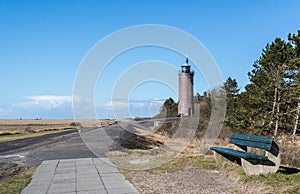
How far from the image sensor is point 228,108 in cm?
2414

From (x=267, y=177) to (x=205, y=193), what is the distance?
1330 millimetres

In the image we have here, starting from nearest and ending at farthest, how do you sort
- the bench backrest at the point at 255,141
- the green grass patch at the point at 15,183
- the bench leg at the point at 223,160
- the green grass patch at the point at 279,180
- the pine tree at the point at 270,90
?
the green grass patch at the point at 279,180 < the green grass patch at the point at 15,183 < the bench backrest at the point at 255,141 < the bench leg at the point at 223,160 < the pine tree at the point at 270,90

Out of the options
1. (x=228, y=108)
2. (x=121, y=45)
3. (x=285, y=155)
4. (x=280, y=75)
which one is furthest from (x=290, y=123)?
(x=121, y=45)

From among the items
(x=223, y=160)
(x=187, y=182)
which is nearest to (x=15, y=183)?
(x=187, y=182)

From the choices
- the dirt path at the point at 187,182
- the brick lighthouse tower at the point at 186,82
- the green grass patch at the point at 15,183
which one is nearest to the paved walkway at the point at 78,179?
the green grass patch at the point at 15,183

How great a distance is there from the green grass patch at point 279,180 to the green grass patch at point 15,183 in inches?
158

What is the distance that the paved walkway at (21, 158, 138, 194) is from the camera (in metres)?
5.28

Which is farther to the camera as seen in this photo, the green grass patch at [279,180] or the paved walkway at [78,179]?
the paved walkway at [78,179]

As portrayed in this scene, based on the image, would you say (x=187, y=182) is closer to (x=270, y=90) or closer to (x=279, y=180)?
(x=279, y=180)

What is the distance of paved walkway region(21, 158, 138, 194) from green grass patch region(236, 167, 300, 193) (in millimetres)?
2177

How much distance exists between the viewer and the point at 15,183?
19.0 feet

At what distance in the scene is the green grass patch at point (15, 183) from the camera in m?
5.25

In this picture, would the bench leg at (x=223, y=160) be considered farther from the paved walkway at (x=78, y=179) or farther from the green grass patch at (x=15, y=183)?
the green grass patch at (x=15, y=183)

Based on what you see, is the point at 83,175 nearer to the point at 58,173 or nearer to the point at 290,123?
the point at 58,173
